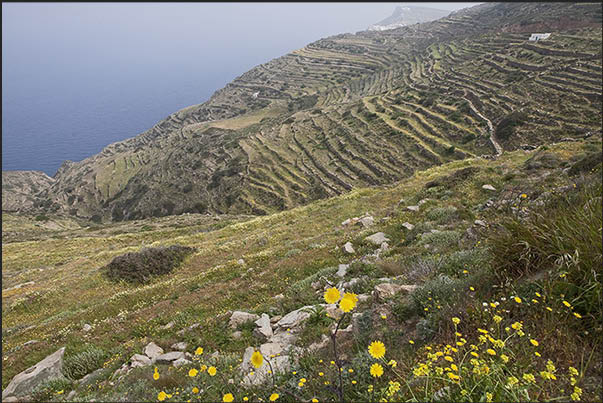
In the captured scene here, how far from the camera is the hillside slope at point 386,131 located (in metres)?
50.9

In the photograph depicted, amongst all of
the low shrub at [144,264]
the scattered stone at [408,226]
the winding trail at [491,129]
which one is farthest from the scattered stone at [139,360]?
the winding trail at [491,129]

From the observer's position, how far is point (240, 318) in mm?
7480

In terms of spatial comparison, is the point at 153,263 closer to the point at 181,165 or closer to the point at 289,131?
the point at 289,131

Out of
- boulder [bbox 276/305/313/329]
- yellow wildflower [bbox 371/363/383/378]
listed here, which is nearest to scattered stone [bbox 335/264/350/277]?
boulder [bbox 276/305/313/329]

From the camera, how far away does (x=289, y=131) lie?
86.6 meters

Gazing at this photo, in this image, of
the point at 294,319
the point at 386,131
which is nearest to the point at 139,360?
the point at 294,319

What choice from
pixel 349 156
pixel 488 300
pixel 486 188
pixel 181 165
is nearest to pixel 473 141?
pixel 349 156

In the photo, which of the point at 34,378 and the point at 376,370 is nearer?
the point at 376,370

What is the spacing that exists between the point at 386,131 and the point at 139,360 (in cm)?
6544

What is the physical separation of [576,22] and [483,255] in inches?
4434

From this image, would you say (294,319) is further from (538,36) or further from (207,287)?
(538,36)

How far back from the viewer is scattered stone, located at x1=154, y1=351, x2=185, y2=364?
6.26 metres

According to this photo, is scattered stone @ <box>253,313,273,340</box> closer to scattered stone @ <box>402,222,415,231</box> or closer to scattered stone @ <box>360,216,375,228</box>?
scattered stone @ <box>402,222,415,231</box>

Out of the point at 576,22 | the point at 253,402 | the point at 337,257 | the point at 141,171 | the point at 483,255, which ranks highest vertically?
the point at 576,22
